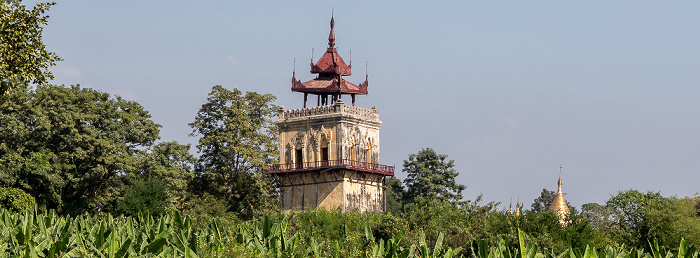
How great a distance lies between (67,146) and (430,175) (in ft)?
106

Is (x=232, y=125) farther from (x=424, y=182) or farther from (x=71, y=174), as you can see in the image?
(x=424, y=182)

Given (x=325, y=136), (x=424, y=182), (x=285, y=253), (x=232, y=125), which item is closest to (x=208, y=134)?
(x=232, y=125)

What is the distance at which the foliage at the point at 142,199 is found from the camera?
230ft

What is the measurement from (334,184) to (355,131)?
3605 mm

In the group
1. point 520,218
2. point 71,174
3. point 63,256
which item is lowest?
point 63,256

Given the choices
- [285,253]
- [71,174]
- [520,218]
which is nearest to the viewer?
[285,253]

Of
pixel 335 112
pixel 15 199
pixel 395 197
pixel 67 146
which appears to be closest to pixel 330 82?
pixel 335 112

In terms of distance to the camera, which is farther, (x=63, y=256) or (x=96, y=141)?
(x=96, y=141)

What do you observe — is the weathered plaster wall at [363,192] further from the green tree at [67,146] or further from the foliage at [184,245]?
the foliage at [184,245]

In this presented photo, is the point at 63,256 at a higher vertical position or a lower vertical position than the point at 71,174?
lower

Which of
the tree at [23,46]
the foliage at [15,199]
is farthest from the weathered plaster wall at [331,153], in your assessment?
the tree at [23,46]

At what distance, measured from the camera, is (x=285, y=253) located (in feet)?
108

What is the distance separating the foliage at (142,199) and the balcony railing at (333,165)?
430 inches

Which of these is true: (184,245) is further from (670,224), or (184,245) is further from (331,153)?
(331,153)
